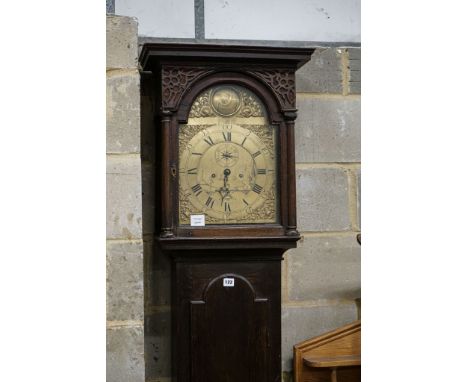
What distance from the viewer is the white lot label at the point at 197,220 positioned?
2.54 metres

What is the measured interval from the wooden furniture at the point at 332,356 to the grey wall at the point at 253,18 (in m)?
1.17

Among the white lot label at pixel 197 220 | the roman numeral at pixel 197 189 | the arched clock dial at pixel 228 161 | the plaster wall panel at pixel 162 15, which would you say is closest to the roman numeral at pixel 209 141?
the arched clock dial at pixel 228 161

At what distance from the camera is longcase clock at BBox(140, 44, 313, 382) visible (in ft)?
8.27

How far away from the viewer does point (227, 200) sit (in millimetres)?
2566

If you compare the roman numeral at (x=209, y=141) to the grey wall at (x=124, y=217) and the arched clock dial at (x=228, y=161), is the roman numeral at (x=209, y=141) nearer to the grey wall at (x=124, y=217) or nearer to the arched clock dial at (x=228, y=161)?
the arched clock dial at (x=228, y=161)

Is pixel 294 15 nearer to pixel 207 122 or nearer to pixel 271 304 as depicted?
pixel 207 122

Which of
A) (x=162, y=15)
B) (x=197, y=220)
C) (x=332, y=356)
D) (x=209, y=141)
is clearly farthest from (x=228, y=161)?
(x=332, y=356)

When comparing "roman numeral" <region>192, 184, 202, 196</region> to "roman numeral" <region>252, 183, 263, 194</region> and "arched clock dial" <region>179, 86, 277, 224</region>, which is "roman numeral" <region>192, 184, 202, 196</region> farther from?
"roman numeral" <region>252, 183, 263, 194</region>

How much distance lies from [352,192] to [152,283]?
88cm

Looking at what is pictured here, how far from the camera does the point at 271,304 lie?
262cm

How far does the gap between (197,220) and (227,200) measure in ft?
0.42

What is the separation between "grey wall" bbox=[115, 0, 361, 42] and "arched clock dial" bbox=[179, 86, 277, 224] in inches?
16.0

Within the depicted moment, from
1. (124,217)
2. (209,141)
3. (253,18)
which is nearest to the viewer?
(124,217)

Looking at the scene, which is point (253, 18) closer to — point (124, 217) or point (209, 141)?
point (209, 141)
